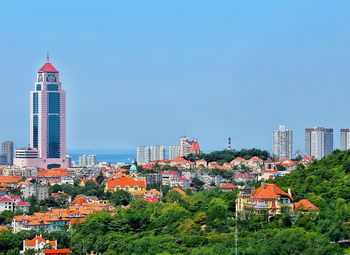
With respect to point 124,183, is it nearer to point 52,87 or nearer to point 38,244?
point 38,244

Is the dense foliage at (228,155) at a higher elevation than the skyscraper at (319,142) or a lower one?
lower

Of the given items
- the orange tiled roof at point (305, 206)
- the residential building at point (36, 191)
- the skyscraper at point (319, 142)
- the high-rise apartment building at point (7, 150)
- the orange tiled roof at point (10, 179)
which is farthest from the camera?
the high-rise apartment building at point (7, 150)

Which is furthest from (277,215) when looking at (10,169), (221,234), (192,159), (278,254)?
(10,169)

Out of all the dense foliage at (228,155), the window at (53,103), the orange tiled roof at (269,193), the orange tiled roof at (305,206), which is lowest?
the orange tiled roof at (305,206)

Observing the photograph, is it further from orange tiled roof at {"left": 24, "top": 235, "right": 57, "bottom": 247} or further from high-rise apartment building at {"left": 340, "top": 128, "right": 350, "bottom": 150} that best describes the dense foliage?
orange tiled roof at {"left": 24, "top": 235, "right": 57, "bottom": 247}

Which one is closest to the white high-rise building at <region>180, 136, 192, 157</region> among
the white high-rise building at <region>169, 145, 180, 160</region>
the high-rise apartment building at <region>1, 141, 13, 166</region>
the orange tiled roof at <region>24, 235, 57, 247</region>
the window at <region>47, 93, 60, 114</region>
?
the white high-rise building at <region>169, 145, 180, 160</region>

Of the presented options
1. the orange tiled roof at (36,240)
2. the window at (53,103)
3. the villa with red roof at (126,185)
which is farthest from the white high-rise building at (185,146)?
the orange tiled roof at (36,240)

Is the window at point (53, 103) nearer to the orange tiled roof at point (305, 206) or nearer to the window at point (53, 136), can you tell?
the window at point (53, 136)
